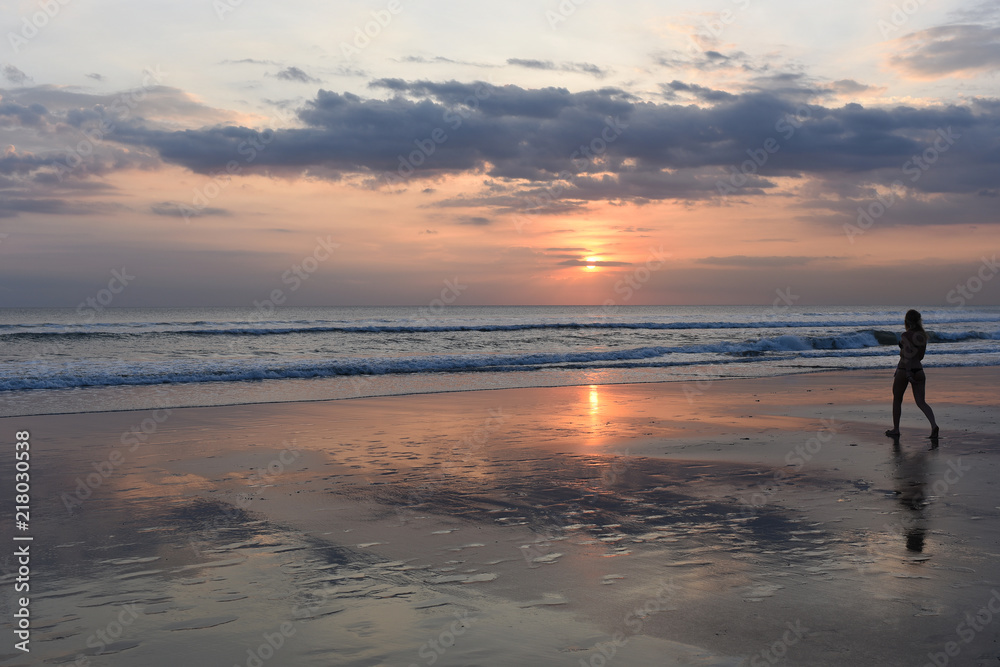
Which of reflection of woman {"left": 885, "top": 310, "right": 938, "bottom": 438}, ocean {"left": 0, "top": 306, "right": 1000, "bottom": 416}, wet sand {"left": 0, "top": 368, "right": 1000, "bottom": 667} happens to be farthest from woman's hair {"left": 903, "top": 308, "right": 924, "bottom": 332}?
ocean {"left": 0, "top": 306, "right": 1000, "bottom": 416}

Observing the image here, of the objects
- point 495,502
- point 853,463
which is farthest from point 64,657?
point 853,463

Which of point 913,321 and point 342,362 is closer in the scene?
point 913,321

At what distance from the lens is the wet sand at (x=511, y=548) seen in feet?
12.7

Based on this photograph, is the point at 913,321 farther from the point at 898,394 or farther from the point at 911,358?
the point at 898,394

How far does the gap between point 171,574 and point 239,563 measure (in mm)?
444

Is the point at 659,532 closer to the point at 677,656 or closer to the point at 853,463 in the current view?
the point at 677,656

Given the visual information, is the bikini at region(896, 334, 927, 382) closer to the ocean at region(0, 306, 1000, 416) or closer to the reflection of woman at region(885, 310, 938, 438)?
the reflection of woman at region(885, 310, 938, 438)

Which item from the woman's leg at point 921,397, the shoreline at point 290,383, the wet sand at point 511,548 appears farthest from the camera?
→ the shoreline at point 290,383

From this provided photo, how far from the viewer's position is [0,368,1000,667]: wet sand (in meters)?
3.88

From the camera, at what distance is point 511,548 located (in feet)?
17.9

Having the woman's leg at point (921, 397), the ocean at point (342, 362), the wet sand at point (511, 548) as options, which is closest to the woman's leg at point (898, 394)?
the woman's leg at point (921, 397)

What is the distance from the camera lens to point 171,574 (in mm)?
4918

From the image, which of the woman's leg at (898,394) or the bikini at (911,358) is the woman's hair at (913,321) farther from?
the woman's leg at (898,394)

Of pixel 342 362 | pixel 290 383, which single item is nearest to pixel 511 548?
pixel 290 383
